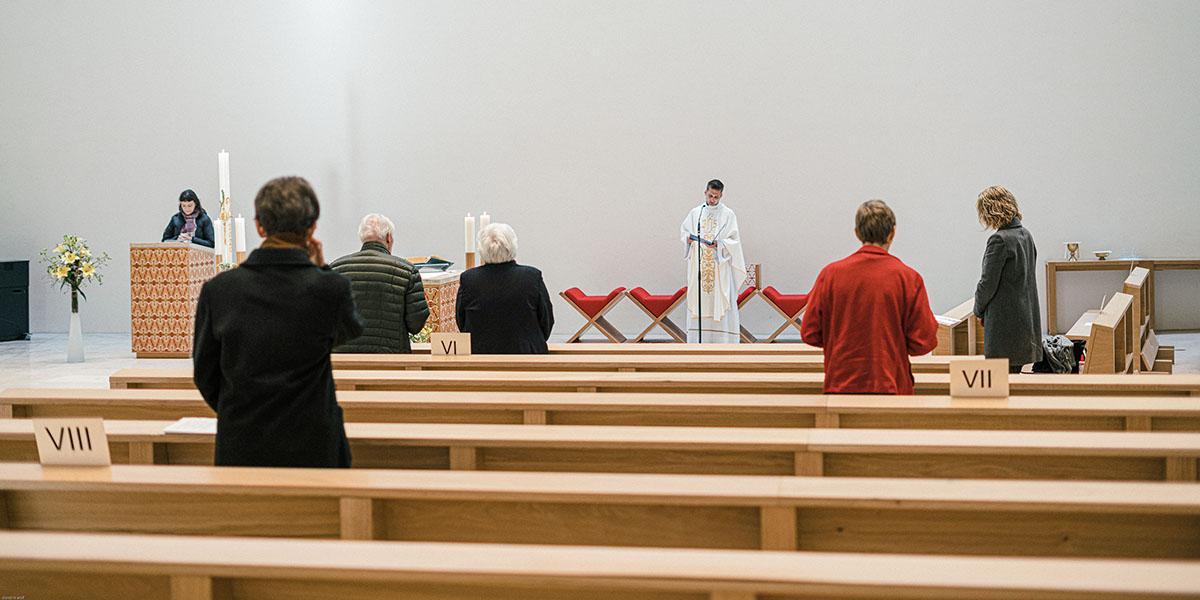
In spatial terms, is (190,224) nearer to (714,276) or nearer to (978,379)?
(714,276)

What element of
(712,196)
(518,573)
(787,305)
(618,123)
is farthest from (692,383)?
(618,123)

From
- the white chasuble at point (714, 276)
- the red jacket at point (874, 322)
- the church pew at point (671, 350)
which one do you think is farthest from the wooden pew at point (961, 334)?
the red jacket at point (874, 322)

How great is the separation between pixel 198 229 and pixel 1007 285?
7757 mm

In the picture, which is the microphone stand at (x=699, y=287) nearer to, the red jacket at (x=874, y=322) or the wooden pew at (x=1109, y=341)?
the wooden pew at (x=1109, y=341)

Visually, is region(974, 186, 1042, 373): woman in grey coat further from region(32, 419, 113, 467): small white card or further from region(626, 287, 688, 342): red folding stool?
region(626, 287, 688, 342): red folding stool

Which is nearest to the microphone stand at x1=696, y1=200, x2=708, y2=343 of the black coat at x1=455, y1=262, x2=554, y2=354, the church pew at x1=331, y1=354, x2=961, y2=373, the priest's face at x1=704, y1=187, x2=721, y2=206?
the priest's face at x1=704, y1=187, x2=721, y2=206

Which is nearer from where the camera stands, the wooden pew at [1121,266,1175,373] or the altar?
the wooden pew at [1121,266,1175,373]

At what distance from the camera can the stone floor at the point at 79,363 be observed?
922cm

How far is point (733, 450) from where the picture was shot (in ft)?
9.41

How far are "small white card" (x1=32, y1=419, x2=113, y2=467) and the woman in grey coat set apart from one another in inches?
156

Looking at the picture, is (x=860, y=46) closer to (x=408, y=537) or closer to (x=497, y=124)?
(x=497, y=124)

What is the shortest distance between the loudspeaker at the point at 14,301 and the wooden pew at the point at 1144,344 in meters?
10.4

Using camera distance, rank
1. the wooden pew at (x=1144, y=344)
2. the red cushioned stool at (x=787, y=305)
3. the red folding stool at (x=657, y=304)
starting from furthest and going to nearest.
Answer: the red folding stool at (x=657, y=304), the red cushioned stool at (x=787, y=305), the wooden pew at (x=1144, y=344)

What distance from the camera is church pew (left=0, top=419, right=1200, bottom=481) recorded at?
2.72 metres
